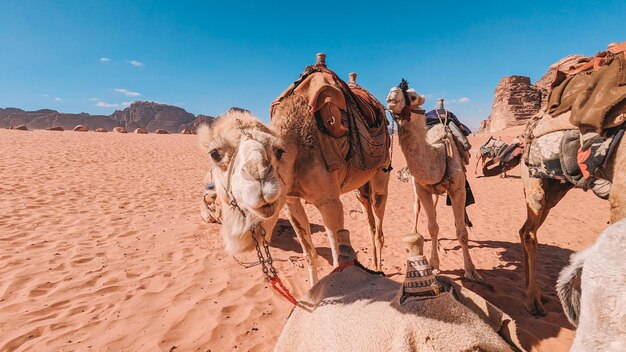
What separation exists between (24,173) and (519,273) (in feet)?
52.1

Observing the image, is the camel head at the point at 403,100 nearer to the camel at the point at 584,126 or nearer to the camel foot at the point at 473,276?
the camel at the point at 584,126

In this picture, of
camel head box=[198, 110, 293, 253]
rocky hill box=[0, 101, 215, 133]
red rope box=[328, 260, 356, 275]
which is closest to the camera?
camel head box=[198, 110, 293, 253]

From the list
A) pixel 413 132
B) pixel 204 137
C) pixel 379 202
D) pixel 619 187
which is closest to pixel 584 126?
pixel 619 187

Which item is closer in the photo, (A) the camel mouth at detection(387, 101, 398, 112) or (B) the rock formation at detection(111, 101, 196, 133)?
(A) the camel mouth at detection(387, 101, 398, 112)

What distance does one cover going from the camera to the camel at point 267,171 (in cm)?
158

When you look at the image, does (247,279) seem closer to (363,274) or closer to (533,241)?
(363,274)

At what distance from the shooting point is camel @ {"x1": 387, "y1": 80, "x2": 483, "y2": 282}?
10.3 ft

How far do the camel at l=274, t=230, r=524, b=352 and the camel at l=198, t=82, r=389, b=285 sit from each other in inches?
19.4

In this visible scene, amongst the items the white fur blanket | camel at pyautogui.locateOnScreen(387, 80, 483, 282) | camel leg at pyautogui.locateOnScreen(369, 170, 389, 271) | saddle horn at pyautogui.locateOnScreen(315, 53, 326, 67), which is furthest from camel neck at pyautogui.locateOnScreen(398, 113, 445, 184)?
the white fur blanket

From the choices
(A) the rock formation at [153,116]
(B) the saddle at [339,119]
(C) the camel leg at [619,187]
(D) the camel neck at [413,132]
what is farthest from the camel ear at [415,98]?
(A) the rock formation at [153,116]

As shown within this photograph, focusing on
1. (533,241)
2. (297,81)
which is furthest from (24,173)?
(533,241)

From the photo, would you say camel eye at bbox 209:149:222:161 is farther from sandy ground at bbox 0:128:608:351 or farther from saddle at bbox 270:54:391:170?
sandy ground at bbox 0:128:608:351

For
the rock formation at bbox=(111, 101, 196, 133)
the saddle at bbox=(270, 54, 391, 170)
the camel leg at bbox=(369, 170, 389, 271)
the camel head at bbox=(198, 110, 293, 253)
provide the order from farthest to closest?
the rock formation at bbox=(111, 101, 196, 133) → the camel leg at bbox=(369, 170, 389, 271) → the saddle at bbox=(270, 54, 391, 170) → the camel head at bbox=(198, 110, 293, 253)

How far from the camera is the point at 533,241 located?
10.4ft
